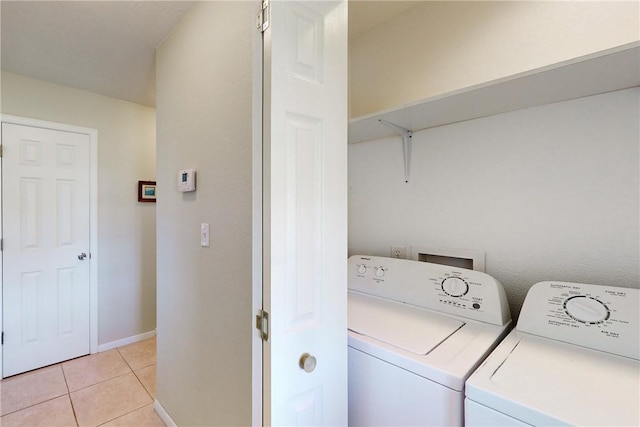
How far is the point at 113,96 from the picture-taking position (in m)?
2.62

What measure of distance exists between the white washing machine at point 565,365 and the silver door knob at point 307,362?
434 mm

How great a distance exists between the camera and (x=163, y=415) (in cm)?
175

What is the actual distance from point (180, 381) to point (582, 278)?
197cm

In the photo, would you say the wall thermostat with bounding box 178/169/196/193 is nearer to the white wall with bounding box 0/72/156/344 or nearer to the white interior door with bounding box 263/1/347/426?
the white interior door with bounding box 263/1/347/426

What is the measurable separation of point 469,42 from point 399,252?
1154 mm

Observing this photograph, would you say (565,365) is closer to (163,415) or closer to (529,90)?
(529,90)

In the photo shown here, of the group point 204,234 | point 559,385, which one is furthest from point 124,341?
point 559,385

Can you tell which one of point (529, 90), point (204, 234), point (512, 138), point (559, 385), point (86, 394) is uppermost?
point (529, 90)

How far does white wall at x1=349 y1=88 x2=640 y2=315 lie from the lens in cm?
108

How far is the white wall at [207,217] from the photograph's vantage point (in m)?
1.12

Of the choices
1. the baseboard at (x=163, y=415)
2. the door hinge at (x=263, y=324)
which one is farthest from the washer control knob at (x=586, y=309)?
the baseboard at (x=163, y=415)

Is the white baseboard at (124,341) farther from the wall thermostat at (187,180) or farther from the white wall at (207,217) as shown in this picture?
the wall thermostat at (187,180)

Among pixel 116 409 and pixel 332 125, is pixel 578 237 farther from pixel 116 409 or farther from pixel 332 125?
pixel 116 409

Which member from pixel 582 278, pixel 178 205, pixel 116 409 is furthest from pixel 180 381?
pixel 582 278
